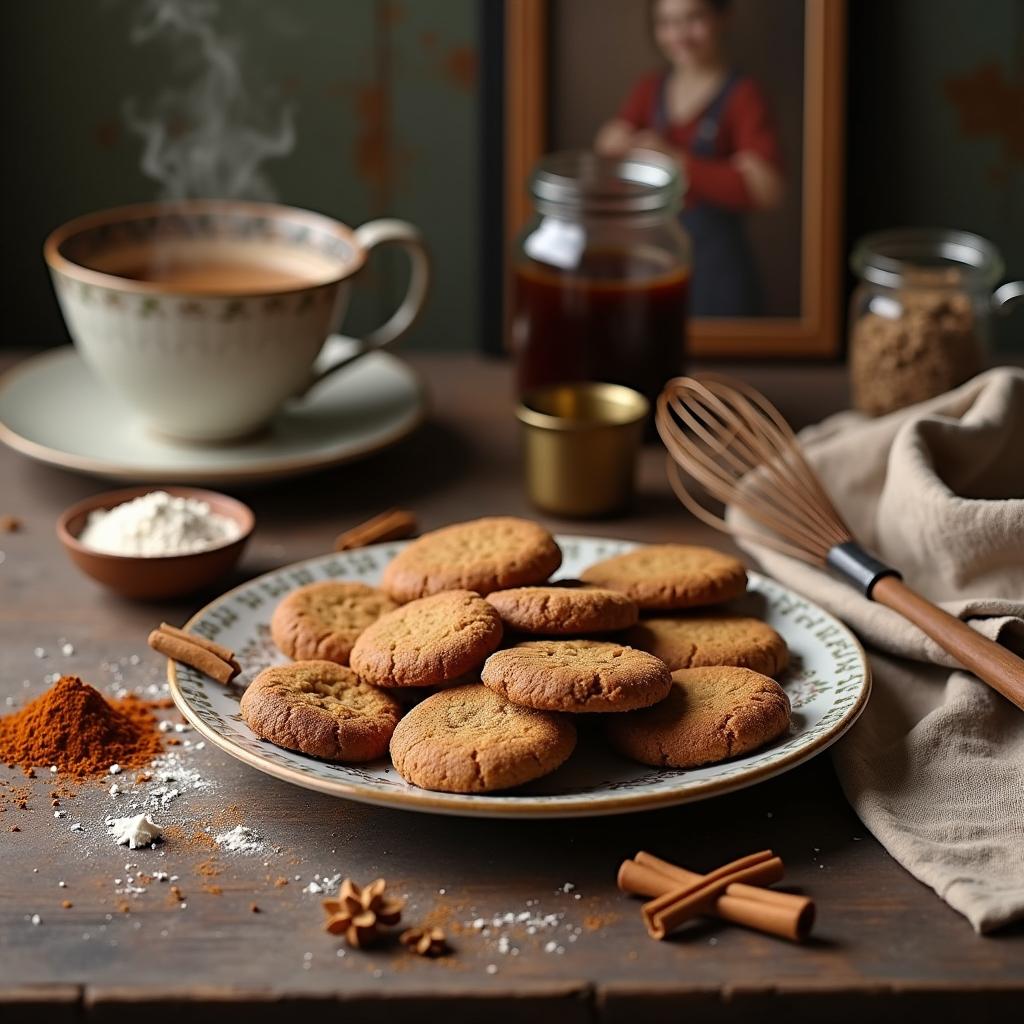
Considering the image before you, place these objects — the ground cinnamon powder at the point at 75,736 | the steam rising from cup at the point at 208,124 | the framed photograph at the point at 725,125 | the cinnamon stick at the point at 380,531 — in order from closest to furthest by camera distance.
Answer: the ground cinnamon powder at the point at 75,736 → the cinnamon stick at the point at 380,531 → the framed photograph at the point at 725,125 → the steam rising from cup at the point at 208,124

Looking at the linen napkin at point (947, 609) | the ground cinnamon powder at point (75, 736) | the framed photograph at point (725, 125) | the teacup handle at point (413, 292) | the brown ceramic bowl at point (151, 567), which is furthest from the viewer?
the framed photograph at point (725, 125)

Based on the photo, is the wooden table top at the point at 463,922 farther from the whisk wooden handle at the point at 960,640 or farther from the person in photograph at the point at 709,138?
the person in photograph at the point at 709,138

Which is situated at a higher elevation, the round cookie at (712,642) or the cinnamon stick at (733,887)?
the round cookie at (712,642)

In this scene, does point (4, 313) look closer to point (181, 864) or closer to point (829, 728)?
point (181, 864)

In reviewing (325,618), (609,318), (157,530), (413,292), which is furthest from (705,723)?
(413,292)

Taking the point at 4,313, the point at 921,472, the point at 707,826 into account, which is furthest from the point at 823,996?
the point at 4,313

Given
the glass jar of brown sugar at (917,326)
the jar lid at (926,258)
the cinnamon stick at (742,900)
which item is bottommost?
the cinnamon stick at (742,900)

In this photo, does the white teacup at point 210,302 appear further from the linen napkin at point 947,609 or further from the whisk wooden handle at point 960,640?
the whisk wooden handle at point 960,640

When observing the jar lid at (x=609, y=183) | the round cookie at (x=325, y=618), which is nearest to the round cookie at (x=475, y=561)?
the round cookie at (x=325, y=618)

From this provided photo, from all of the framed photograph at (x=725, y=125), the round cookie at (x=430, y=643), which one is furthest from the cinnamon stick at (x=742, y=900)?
the framed photograph at (x=725, y=125)

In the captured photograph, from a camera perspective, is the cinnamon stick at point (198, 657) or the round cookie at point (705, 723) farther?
the cinnamon stick at point (198, 657)
